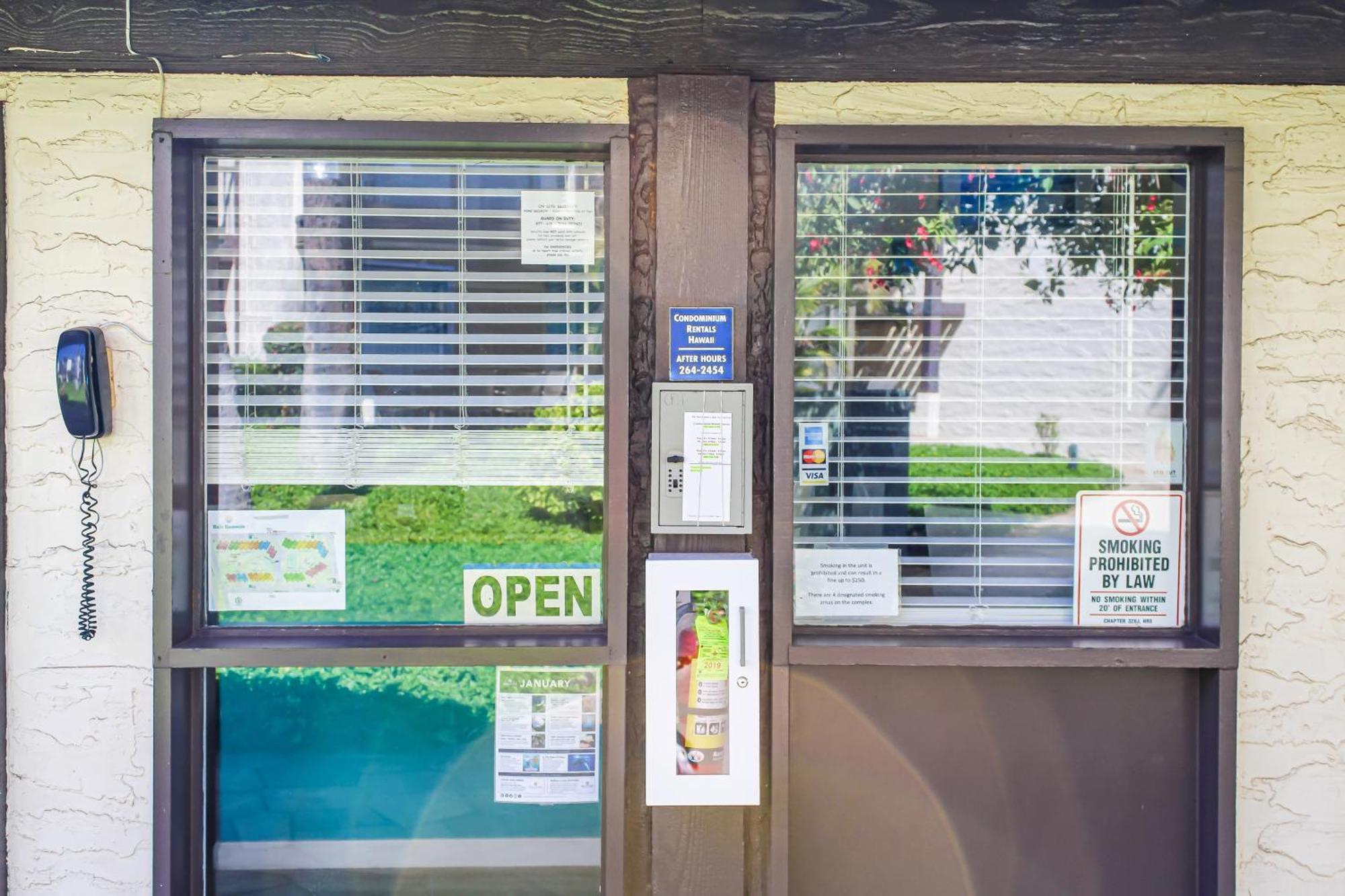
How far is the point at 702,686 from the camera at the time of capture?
2553 millimetres

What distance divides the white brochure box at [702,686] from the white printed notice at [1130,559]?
1127mm

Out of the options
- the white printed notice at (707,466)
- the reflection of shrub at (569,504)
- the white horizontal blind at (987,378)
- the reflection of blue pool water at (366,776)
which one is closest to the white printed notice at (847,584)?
the white horizontal blind at (987,378)

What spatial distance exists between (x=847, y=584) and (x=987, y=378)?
793 mm

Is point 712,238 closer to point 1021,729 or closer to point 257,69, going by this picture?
point 257,69

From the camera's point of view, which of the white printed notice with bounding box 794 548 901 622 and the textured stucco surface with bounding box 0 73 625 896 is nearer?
the textured stucco surface with bounding box 0 73 625 896

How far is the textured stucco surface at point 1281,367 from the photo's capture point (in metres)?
2.70

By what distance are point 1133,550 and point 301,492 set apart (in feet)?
8.66

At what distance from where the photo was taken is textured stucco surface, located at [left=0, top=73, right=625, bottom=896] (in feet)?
8.82

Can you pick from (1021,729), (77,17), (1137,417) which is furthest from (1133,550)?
(77,17)

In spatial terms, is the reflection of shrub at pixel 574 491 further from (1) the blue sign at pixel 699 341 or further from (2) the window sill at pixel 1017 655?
(2) the window sill at pixel 1017 655

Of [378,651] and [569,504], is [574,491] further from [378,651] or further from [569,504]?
[378,651]

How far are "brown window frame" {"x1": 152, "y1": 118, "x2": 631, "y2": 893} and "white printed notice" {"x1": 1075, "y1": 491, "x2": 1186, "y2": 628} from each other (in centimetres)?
146

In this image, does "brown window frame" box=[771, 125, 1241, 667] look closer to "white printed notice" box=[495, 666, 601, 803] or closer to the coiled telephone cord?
"white printed notice" box=[495, 666, 601, 803]

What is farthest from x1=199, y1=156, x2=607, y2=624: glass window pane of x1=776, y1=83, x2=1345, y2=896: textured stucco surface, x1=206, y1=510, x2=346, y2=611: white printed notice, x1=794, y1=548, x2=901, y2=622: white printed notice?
x1=776, y1=83, x2=1345, y2=896: textured stucco surface
